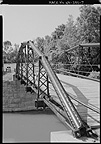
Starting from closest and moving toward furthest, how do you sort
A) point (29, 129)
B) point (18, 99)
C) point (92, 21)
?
1. point (92, 21)
2. point (29, 129)
3. point (18, 99)

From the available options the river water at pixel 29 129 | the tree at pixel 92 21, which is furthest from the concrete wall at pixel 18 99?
the tree at pixel 92 21

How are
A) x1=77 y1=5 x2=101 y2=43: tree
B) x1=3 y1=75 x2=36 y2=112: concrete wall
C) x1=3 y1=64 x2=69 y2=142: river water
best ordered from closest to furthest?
x1=77 y1=5 x2=101 y2=43: tree → x1=3 y1=64 x2=69 y2=142: river water → x1=3 y1=75 x2=36 y2=112: concrete wall

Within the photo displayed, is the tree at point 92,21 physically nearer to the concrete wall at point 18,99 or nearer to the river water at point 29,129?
the river water at point 29,129

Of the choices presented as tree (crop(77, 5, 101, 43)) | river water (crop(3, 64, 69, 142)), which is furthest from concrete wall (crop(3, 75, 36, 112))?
tree (crop(77, 5, 101, 43))

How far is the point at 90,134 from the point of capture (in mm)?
1416

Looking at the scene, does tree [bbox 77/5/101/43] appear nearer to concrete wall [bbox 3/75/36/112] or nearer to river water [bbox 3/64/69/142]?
river water [bbox 3/64/69/142]

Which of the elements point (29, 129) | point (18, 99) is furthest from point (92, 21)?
point (18, 99)

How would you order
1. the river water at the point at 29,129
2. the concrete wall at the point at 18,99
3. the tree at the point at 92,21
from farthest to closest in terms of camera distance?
the concrete wall at the point at 18,99
the river water at the point at 29,129
the tree at the point at 92,21

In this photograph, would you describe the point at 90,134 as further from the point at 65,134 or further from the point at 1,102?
the point at 1,102

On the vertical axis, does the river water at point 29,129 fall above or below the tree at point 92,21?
below

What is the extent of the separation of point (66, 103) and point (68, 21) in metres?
3.54

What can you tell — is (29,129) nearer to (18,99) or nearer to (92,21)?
(92,21)

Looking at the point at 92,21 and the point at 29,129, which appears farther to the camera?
the point at 29,129

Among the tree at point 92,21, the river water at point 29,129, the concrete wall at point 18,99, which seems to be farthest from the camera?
the concrete wall at point 18,99
